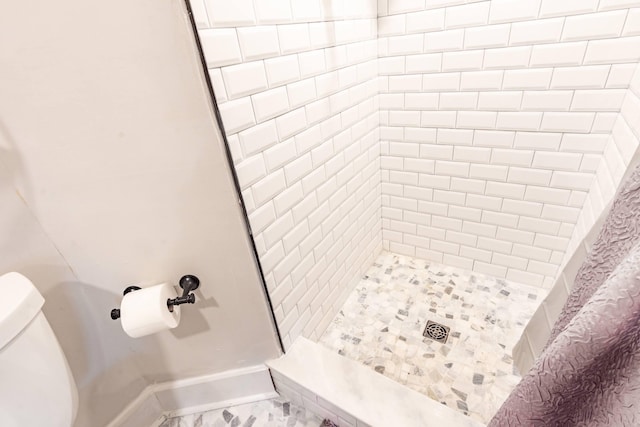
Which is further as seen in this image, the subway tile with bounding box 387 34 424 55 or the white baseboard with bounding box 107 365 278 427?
the subway tile with bounding box 387 34 424 55

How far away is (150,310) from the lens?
81cm

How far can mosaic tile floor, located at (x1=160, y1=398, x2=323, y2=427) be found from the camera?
1147mm

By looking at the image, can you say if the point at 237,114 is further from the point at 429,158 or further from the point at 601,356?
the point at 429,158

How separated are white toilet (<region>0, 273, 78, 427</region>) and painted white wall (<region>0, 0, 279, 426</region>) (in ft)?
0.44

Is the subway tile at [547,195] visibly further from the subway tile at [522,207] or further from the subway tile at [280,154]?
the subway tile at [280,154]

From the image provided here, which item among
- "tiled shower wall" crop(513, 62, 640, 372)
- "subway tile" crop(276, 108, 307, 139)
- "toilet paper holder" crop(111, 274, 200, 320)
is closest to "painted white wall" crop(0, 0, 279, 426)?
"toilet paper holder" crop(111, 274, 200, 320)

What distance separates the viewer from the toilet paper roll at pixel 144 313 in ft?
2.64

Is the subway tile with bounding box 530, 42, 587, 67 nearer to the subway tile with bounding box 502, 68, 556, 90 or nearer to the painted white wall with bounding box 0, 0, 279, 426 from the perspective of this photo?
the subway tile with bounding box 502, 68, 556, 90

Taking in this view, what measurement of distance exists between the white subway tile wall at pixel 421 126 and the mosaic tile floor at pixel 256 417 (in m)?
0.29

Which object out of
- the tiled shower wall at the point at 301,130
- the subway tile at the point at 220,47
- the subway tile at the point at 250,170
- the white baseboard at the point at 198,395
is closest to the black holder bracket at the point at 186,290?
the tiled shower wall at the point at 301,130

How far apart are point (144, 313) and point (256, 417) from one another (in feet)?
2.23

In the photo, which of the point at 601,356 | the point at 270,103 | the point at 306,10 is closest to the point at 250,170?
the point at 270,103

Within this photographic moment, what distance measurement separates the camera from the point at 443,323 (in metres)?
1.42

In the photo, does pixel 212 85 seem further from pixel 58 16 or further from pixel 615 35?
pixel 615 35
